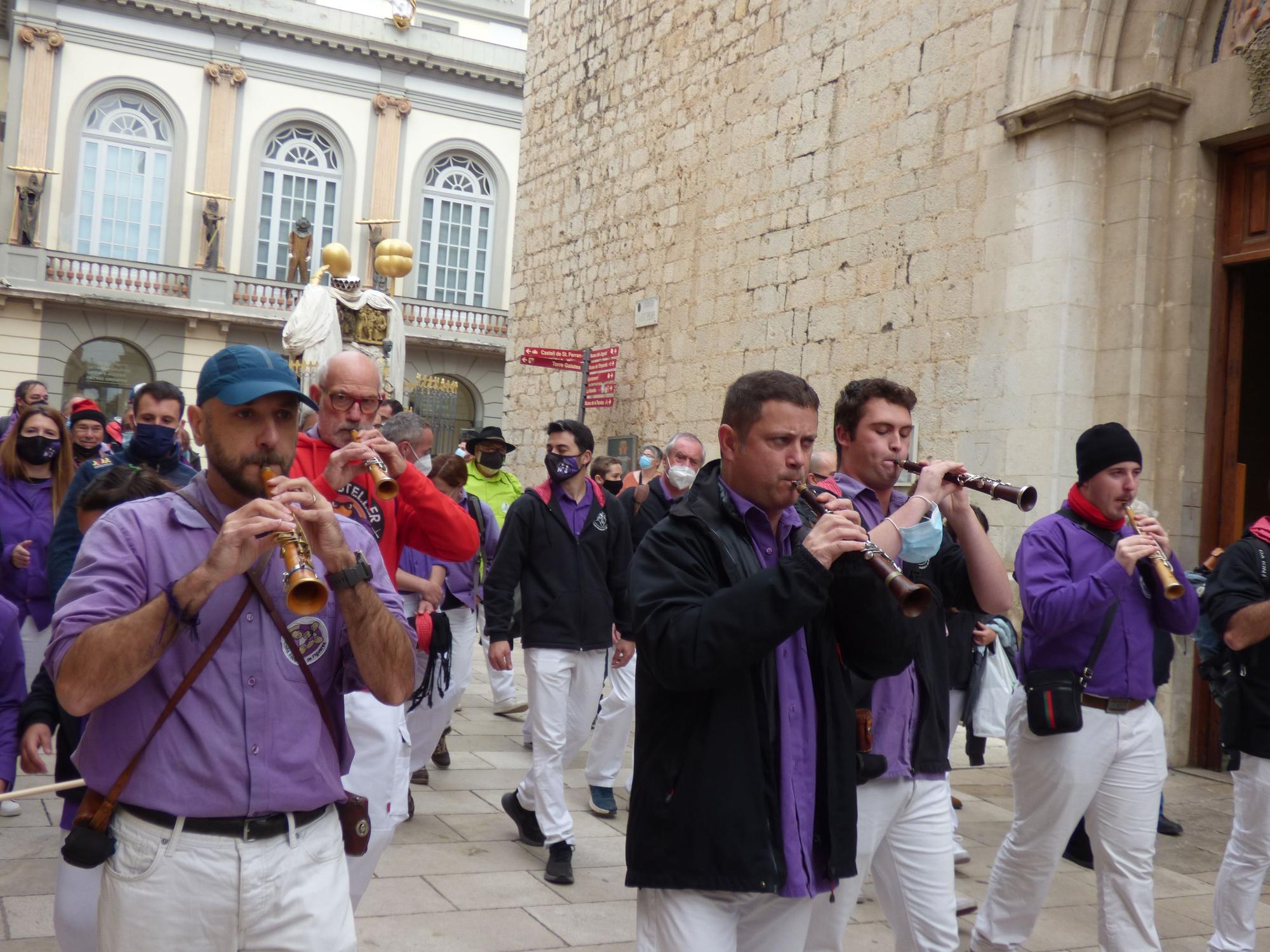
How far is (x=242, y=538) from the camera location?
200 cm

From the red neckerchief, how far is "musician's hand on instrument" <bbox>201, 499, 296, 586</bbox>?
3072 mm

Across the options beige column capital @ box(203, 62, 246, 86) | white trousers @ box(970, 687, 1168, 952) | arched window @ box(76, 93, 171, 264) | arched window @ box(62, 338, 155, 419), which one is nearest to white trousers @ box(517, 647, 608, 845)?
white trousers @ box(970, 687, 1168, 952)

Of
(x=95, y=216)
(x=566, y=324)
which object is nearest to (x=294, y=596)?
(x=566, y=324)

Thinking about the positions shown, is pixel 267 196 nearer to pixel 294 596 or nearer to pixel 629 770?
pixel 629 770

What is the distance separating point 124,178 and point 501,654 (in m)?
26.0

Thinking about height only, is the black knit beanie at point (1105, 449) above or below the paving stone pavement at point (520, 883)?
above

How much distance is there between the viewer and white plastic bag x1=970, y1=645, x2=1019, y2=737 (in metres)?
6.16

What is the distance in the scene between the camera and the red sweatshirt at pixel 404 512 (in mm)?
3748

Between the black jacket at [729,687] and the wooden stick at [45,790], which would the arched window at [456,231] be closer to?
the wooden stick at [45,790]

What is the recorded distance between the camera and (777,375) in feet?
9.09

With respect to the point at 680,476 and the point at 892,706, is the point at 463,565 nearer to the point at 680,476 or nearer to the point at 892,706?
the point at 680,476

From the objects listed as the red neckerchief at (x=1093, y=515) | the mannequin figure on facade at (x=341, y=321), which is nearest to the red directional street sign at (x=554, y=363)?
the mannequin figure on facade at (x=341, y=321)

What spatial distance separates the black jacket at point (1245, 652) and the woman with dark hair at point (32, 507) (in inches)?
192

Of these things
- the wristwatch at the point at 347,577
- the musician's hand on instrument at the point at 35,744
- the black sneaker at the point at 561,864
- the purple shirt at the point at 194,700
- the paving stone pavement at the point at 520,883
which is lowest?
the paving stone pavement at the point at 520,883
